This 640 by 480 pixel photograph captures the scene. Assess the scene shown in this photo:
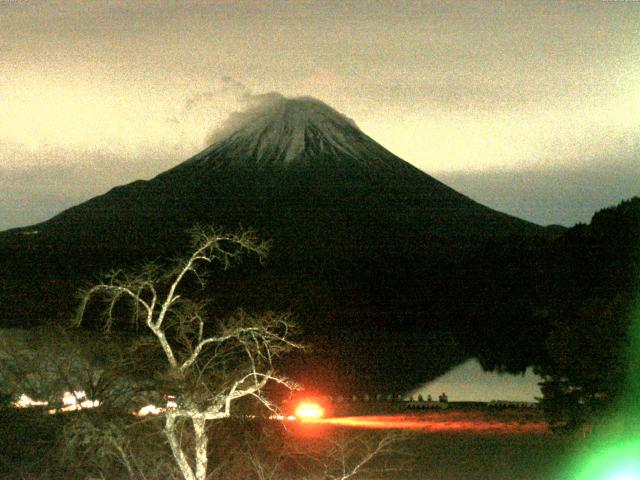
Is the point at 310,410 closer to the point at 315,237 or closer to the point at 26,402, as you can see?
the point at 26,402

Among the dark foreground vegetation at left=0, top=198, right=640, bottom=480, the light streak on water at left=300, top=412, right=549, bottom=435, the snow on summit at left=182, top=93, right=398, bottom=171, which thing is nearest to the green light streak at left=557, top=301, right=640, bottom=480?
the dark foreground vegetation at left=0, top=198, right=640, bottom=480

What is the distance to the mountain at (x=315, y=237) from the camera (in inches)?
1853

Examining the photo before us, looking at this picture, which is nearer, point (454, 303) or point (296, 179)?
point (454, 303)

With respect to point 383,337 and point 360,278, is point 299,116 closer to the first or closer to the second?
point 360,278

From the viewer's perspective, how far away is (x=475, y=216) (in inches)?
4338

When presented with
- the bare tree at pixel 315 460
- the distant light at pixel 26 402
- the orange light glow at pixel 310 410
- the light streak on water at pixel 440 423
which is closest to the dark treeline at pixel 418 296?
the light streak on water at pixel 440 423

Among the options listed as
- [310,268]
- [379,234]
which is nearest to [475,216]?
[379,234]

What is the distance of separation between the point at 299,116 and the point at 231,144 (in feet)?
30.3

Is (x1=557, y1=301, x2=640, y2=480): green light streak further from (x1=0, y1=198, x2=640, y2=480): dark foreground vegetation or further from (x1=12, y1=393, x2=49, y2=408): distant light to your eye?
(x1=12, y1=393, x2=49, y2=408): distant light

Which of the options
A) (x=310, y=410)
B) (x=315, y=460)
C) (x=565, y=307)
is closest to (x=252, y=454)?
(x=315, y=460)

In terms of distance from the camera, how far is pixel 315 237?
89688 millimetres

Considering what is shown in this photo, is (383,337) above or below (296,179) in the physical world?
below

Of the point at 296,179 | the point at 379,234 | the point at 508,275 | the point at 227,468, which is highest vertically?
the point at 296,179

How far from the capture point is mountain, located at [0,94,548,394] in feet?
154
